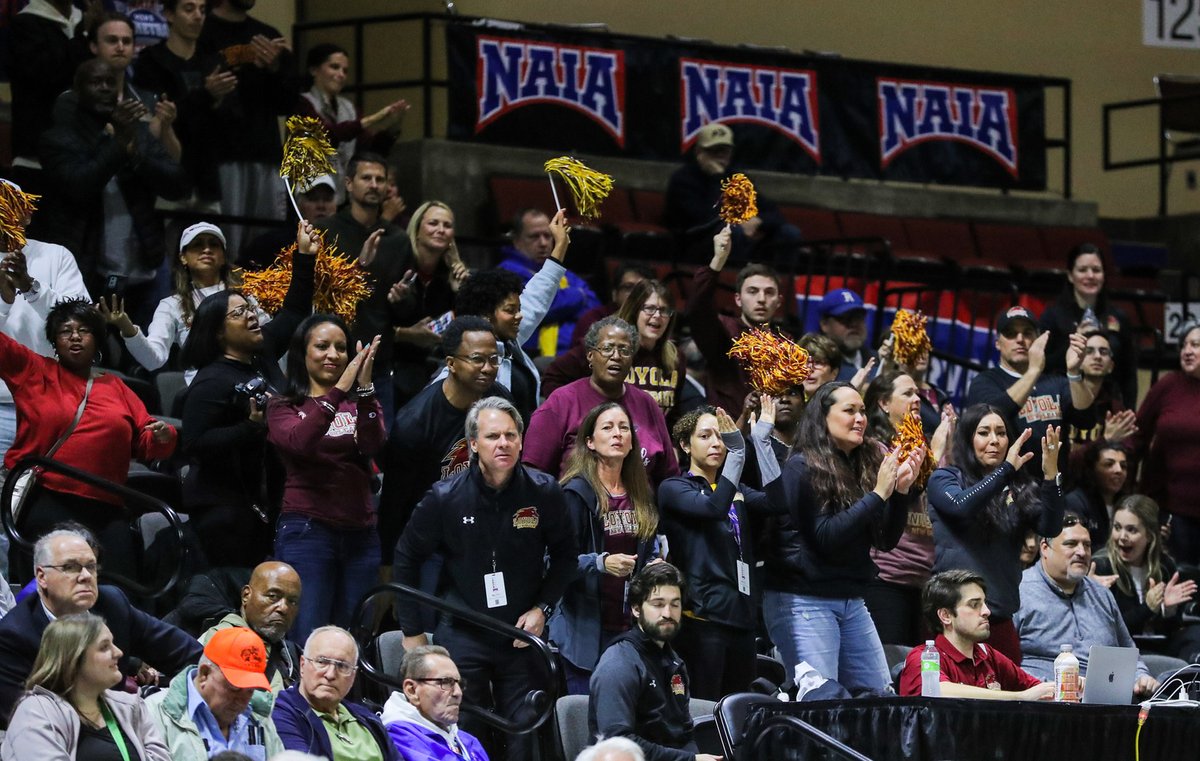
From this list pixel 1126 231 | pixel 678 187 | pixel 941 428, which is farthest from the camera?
pixel 1126 231

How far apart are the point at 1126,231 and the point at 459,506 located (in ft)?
35.7

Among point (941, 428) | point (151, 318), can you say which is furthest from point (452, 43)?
point (941, 428)

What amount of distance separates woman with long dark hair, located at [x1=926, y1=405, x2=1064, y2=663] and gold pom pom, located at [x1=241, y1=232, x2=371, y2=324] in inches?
98.5

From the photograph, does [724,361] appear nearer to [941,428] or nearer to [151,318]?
[941,428]

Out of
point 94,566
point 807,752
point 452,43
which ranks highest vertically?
point 452,43

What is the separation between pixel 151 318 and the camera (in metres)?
9.51

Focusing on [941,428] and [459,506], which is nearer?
[459,506]

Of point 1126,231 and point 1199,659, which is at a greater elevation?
point 1126,231

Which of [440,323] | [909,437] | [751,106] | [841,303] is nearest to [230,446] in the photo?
[440,323]

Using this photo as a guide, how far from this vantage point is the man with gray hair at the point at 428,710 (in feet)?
22.0

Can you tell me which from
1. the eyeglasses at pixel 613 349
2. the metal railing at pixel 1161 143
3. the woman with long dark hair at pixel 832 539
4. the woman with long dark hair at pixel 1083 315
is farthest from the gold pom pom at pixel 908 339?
the metal railing at pixel 1161 143

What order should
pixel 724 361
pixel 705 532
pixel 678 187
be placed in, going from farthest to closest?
pixel 678 187, pixel 724 361, pixel 705 532

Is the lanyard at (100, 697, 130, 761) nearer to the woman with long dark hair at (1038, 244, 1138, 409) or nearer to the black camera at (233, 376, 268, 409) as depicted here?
the black camera at (233, 376, 268, 409)

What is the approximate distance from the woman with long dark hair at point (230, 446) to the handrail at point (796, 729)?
2.18 meters
